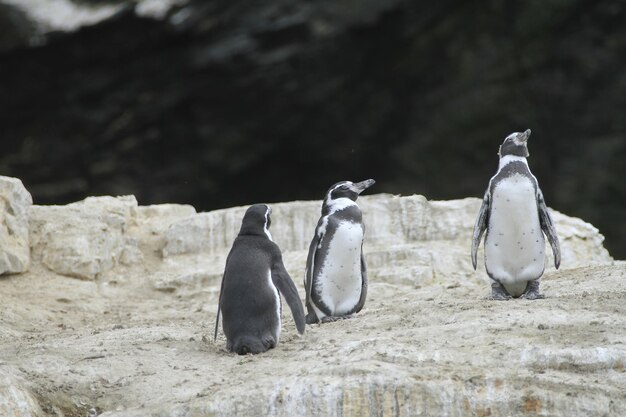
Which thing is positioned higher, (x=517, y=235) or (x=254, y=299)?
(x=517, y=235)

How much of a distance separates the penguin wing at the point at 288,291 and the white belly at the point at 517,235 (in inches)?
71.4

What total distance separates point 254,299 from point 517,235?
2244 mm

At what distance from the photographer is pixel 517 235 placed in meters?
7.95

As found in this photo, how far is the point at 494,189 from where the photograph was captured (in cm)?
805

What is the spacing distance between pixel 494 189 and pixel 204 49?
875cm

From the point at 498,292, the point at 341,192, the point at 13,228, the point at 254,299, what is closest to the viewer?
the point at 254,299

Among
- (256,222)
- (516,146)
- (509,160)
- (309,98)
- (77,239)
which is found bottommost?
(256,222)

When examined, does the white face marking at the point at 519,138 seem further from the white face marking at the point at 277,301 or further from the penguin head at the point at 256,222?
the white face marking at the point at 277,301

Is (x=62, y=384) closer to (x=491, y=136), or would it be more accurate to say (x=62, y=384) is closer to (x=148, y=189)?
(x=148, y=189)

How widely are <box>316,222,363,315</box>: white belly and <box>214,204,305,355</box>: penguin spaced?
1195mm

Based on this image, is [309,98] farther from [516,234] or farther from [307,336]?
[307,336]

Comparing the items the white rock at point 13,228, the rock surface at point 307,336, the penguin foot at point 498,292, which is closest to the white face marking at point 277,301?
the rock surface at point 307,336

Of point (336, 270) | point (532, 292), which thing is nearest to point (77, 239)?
point (336, 270)

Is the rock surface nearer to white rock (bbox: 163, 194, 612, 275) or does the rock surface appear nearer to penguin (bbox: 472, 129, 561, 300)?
white rock (bbox: 163, 194, 612, 275)
